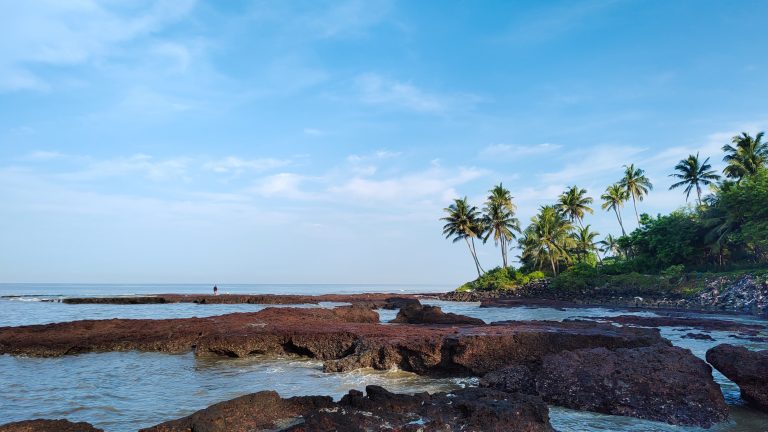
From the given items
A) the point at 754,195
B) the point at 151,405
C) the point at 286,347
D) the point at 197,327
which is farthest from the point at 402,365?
the point at 754,195

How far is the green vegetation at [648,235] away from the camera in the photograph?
39562 millimetres

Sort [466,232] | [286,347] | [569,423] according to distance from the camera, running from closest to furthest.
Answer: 1. [569,423]
2. [286,347]
3. [466,232]

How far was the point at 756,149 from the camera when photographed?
46.2 meters

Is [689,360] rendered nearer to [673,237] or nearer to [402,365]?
[402,365]

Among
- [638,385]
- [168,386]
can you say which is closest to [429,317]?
[168,386]

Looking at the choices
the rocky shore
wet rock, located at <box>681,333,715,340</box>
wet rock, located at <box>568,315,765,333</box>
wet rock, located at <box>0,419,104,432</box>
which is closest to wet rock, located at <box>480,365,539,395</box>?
wet rock, located at <box>0,419,104,432</box>

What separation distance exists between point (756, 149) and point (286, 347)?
5180 cm

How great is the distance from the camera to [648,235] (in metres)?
47.8

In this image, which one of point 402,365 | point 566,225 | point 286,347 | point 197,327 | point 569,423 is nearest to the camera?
point 569,423

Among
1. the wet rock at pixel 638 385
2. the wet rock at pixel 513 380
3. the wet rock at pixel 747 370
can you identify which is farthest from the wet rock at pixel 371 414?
the wet rock at pixel 747 370

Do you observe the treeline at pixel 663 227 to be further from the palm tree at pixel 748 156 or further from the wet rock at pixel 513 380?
the wet rock at pixel 513 380

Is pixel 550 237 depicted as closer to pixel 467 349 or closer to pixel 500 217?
pixel 500 217

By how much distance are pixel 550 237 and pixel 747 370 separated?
50392mm

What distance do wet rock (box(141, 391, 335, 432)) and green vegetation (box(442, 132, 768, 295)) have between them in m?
40.6
